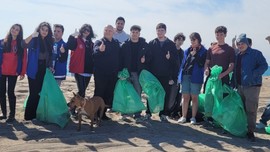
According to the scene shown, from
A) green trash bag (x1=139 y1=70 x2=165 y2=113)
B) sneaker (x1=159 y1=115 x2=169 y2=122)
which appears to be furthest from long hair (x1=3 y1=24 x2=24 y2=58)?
sneaker (x1=159 y1=115 x2=169 y2=122)

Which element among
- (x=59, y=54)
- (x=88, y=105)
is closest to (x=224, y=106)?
(x=88, y=105)

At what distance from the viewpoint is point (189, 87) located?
7.14 meters

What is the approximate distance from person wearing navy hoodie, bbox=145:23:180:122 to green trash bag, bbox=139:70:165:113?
0.19 m

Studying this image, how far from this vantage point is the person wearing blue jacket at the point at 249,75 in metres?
6.14

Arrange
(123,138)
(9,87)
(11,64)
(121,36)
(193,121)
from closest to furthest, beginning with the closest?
(123,138) < (11,64) < (9,87) < (193,121) < (121,36)

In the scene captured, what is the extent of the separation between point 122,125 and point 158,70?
133 cm

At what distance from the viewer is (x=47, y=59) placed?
22.0 ft

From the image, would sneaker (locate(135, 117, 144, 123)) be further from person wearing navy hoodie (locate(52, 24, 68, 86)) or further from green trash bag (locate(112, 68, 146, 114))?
person wearing navy hoodie (locate(52, 24, 68, 86))

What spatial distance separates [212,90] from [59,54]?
305cm

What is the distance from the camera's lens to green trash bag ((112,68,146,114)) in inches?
274

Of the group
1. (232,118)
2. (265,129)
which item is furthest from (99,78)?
(265,129)

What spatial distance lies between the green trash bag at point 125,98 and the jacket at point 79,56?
670mm

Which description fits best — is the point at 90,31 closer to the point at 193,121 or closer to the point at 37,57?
the point at 37,57

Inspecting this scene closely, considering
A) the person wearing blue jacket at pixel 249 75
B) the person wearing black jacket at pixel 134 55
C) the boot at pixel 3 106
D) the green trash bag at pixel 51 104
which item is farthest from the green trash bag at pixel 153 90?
the boot at pixel 3 106
